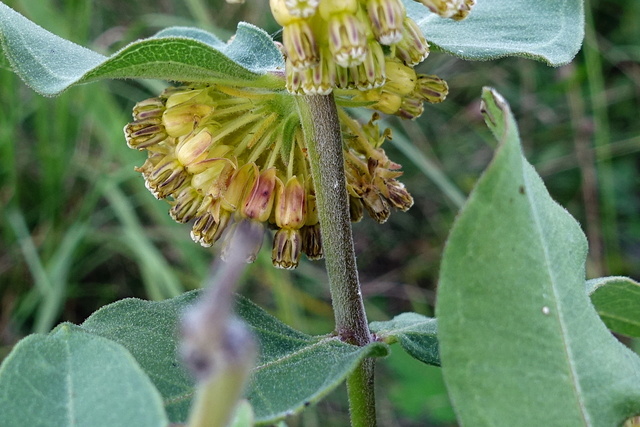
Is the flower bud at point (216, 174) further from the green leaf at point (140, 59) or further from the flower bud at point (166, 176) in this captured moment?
the green leaf at point (140, 59)

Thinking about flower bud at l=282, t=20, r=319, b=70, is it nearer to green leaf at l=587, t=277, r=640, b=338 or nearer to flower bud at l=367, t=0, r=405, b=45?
flower bud at l=367, t=0, r=405, b=45

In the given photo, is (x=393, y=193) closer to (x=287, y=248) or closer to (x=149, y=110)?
(x=287, y=248)

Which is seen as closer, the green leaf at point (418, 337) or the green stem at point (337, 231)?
the green stem at point (337, 231)

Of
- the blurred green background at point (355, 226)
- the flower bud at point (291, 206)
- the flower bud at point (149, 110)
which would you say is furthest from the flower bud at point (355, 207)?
the blurred green background at point (355, 226)

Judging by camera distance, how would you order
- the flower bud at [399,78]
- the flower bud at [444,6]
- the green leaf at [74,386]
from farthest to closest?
the flower bud at [399,78] < the flower bud at [444,6] < the green leaf at [74,386]

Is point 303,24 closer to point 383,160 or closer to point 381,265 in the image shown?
point 383,160

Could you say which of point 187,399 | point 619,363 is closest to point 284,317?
point 187,399

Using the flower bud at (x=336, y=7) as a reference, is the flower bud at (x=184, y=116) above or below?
below
